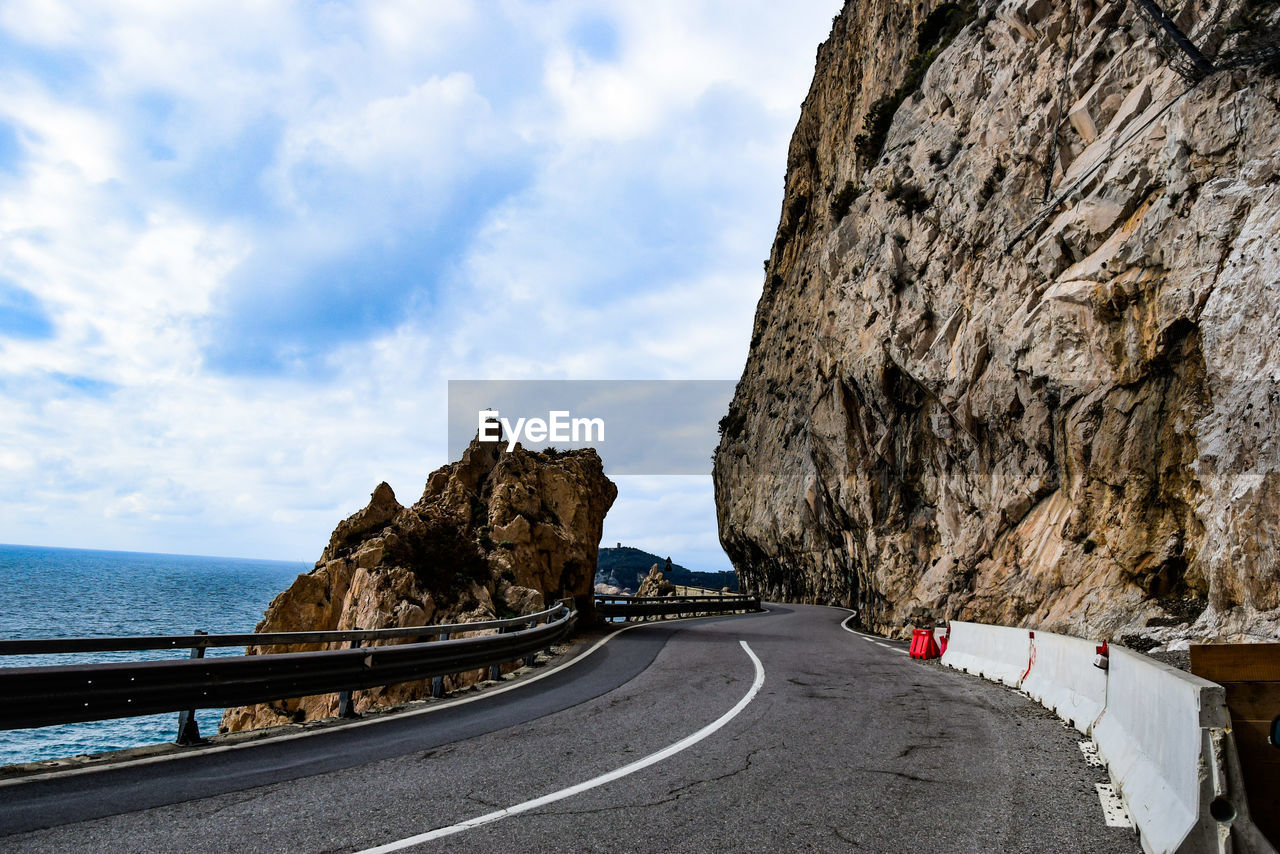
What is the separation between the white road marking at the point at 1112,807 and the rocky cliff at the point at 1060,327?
7.99m

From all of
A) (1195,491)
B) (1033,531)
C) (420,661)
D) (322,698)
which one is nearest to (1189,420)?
(1195,491)

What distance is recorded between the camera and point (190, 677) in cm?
665

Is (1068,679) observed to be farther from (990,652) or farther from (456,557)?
(456,557)

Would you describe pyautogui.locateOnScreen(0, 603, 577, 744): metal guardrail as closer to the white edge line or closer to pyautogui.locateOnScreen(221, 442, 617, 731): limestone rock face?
the white edge line

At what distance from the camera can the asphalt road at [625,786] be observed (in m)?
4.31

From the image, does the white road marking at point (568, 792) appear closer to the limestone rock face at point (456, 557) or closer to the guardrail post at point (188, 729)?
the guardrail post at point (188, 729)

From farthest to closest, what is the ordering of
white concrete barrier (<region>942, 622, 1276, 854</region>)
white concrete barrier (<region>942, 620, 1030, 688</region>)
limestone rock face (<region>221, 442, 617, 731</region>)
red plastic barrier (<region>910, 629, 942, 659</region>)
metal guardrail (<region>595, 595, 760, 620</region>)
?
metal guardrail (<region>595, 595, 760, 620</region>) → limestone rock face (<region>221, 442, 617, 731</region>) → red plastic barrier (<region>910, 629, 942, 659</region>) → white concrete barrier (<region>942, 620, 1030, 688</region>) → white concrete barrier (<region>942, 622, 1276, 854</region>)

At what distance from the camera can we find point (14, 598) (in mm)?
70375

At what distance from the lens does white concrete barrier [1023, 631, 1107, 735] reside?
24.7 ft

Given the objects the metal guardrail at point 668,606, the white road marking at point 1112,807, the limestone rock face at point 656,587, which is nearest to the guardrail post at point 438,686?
the white road marking at point 1112,807

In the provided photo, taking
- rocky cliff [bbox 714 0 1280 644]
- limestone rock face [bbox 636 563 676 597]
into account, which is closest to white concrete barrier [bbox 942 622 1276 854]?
rocky cliff [bbox 714 0 1280 644]

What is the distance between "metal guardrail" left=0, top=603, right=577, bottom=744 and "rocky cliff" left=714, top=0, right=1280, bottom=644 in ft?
42.9

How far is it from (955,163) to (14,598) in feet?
302

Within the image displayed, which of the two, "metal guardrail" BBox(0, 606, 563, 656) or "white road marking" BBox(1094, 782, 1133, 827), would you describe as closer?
"white road marking" BBox(1094, 782, 1133, 827)
